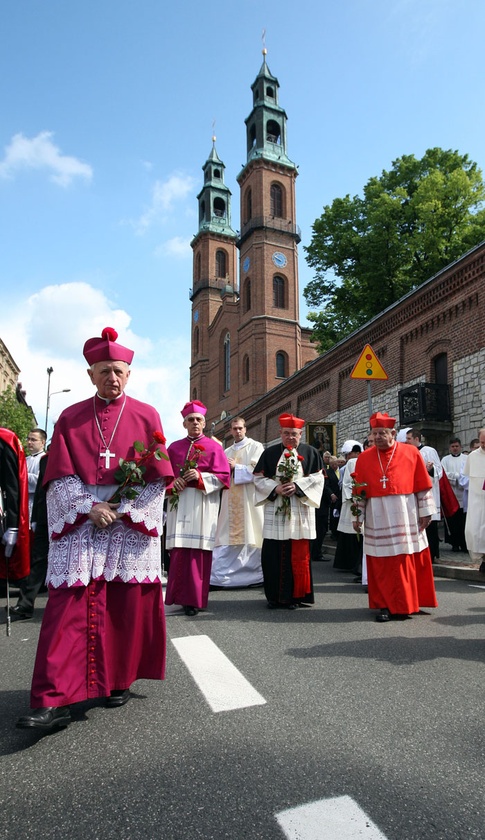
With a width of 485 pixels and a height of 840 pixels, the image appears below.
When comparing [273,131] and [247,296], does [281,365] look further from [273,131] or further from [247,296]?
[273,131]

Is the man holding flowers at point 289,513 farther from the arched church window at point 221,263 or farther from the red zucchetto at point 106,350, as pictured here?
the arched church window at point 221,263

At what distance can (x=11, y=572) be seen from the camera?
4.92m

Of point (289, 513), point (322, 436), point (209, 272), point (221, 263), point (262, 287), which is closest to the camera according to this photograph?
point (289, 513)

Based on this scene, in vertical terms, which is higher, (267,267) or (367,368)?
(267,267)

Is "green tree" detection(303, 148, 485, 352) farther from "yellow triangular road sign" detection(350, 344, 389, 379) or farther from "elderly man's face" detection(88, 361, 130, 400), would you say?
"elderly man's face" detection(88, 361, 130, 400)

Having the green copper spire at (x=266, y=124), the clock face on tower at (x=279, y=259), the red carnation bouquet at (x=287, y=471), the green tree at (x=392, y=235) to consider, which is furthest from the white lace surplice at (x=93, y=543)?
the green copper spire at (x=266, y=124)

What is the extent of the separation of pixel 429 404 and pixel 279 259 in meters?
33.5

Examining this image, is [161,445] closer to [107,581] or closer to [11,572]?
[107,581]

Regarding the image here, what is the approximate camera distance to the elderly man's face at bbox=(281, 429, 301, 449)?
7230 millimetres

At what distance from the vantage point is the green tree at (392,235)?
26219mm

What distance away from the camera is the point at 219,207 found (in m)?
68.1

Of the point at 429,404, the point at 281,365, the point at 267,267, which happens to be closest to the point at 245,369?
the point at 281,365

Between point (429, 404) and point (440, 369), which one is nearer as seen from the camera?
point (429, 404)

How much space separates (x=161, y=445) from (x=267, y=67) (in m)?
62.2
